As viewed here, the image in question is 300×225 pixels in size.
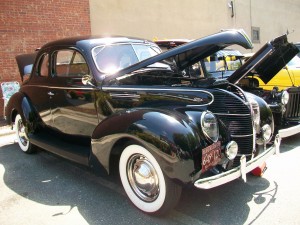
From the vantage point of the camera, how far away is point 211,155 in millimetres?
2904

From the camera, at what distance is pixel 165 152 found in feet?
9.18

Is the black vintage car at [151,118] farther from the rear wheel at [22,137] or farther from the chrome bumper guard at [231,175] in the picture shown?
the rear wheel at [22,137]

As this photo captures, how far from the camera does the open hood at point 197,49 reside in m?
3.18

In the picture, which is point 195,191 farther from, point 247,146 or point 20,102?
point 20,102

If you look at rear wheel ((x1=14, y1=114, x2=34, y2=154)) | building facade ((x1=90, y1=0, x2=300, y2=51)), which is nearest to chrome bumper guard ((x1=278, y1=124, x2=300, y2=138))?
rear wheel ((x1=14, y1=114, x2=34, y2=154))

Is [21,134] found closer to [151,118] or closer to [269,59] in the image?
[151,118]

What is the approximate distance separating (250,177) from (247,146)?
85cm

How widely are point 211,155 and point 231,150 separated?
0.25 metres

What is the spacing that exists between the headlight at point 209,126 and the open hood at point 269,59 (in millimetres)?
742

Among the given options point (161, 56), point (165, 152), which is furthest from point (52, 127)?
point (165, 152)

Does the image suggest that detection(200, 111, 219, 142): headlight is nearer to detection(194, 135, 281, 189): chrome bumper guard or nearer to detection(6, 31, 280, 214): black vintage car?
detection(6, 31, 280, 214): black vintage car

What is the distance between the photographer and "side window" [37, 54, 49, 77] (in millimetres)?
4773

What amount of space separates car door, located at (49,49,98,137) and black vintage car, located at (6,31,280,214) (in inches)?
0.5

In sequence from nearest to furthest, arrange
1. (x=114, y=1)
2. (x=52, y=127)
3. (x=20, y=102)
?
(x=52, y=127), (x=20, y=102), (x=114, y=1)
